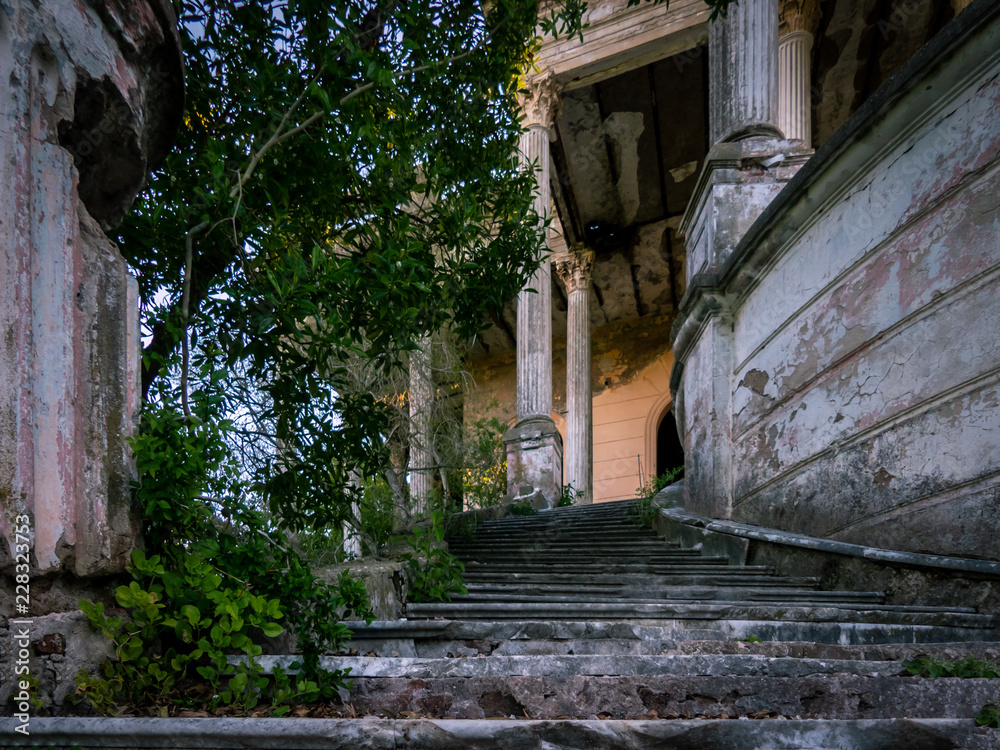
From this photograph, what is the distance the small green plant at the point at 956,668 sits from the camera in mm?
1987

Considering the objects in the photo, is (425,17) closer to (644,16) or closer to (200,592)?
(200,592)

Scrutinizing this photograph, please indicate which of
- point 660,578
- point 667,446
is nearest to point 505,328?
point 667,446

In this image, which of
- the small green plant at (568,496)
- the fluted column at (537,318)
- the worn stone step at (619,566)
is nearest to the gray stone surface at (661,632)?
the worn stone step at (619,566)

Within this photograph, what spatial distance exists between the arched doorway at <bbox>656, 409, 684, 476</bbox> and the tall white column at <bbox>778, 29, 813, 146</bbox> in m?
9.72

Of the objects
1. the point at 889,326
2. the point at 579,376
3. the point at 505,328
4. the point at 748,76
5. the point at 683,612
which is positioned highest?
the point at 748,76

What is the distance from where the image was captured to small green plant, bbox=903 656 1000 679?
1.99 metres

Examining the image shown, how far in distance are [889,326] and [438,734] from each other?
10.5 ft

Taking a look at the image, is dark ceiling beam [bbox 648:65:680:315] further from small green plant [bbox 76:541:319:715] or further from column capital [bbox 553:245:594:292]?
small green plant [bbox 76:541:319:715]

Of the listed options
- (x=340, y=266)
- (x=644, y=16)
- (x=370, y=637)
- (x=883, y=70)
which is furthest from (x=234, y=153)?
(x=883, y=70)

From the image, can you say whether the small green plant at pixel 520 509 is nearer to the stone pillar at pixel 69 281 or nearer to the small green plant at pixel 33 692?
the stone pillar at pixel 69 281

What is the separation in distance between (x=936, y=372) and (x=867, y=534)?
0.94m

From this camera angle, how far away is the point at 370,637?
8.18ft

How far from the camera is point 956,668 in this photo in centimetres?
200

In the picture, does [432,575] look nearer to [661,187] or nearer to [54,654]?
[54,654]
